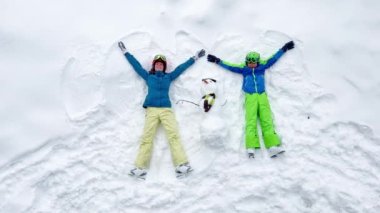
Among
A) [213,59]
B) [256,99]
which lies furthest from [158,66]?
[256,99]

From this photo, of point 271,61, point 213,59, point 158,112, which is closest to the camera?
point 158,112

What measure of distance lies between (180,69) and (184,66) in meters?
0.08

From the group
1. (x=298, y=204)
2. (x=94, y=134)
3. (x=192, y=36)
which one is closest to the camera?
(x=298, y=204)

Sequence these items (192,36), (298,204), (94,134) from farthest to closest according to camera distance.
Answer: (192,36), (94,134), (298,204)

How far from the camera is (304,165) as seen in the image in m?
6.43

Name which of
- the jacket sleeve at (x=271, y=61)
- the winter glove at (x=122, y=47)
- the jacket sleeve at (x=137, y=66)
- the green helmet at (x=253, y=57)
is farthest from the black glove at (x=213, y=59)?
the winter glove at (x=122, y=47)

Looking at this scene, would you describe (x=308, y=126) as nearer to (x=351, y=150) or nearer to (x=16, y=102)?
(x=351, y=150)

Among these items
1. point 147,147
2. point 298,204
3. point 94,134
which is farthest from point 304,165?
point 94,134

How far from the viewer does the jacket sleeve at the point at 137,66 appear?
22.7ft

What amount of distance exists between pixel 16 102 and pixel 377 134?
210 inches

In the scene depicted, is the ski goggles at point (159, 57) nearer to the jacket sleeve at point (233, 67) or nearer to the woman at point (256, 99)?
the woman at point (256, 99)

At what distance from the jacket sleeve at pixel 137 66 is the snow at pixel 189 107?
10 cm

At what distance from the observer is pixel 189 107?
685 centimetres

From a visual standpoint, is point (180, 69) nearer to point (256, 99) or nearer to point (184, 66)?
point (184, 66)
